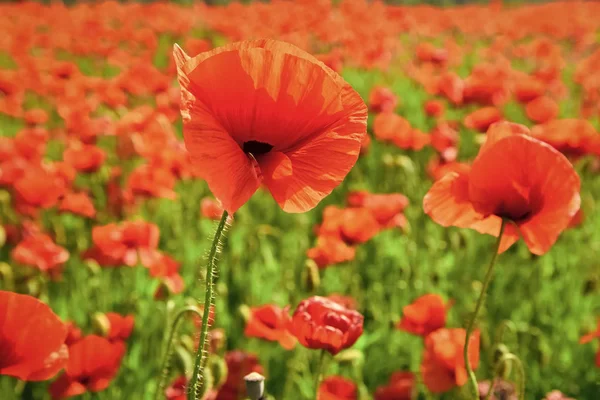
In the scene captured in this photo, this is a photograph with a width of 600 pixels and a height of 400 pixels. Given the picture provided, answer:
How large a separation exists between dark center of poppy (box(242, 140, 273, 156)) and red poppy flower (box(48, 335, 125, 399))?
65 centimetres

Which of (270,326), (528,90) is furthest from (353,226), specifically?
(528,90)

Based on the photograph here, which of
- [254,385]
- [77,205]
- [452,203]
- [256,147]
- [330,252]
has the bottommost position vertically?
[77,205]

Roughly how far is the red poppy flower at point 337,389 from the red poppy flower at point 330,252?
0.39 m

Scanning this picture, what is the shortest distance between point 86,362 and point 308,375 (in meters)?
0.62

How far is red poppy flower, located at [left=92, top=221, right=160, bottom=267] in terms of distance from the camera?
6.09 ft

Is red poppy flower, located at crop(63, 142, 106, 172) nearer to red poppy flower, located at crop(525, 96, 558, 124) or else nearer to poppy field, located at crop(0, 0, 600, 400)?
poppy field, located at crop(0, 0, 600, 400)

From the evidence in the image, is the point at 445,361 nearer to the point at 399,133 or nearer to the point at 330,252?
the point at 330,252

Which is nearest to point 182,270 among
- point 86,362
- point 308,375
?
point 308,375

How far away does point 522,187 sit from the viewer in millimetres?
996

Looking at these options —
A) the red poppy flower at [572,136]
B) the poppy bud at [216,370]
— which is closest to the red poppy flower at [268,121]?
the poppy bud at [216,370]

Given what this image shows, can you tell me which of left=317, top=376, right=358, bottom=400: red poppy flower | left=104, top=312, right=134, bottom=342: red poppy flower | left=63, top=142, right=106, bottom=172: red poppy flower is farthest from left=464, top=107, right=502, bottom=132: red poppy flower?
left=104, top=312, right=134, bottom=342: red poppy flower

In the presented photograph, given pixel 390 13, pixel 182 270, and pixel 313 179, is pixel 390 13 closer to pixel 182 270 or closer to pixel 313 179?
pixel 182 270

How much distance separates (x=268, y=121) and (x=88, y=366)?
0.77 meters

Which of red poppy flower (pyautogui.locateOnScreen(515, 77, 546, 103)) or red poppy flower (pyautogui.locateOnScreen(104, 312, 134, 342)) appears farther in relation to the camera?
red poppy flower (pyautogui.locateOnScreen(515, 77, 546, 103))
